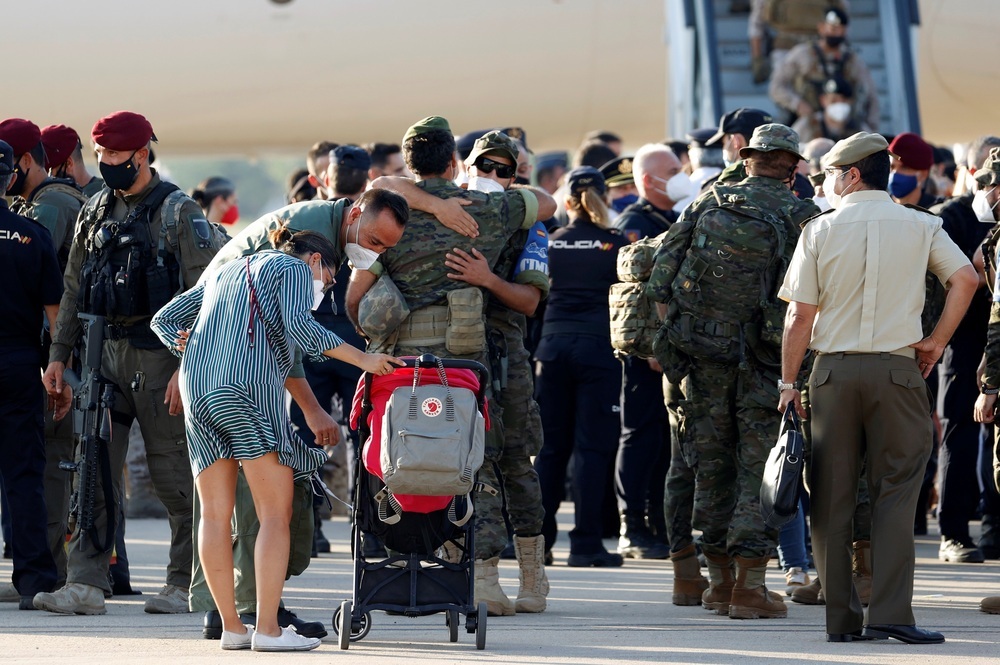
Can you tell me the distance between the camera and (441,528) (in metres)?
5.37

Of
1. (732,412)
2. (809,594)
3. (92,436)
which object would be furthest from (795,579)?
(92,436)

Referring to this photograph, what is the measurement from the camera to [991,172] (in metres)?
6.61

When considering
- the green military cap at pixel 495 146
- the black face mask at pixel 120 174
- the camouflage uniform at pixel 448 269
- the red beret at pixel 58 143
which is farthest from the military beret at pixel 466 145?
the black face mask at pixel 120 174

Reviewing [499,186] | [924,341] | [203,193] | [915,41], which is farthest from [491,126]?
[924,341]

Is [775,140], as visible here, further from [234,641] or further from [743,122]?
[234,641]

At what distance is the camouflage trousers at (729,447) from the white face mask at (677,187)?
1924 mm

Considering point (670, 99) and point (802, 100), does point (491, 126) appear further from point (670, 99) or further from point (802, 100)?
point (802, 100)

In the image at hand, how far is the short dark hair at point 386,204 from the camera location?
5.31 m

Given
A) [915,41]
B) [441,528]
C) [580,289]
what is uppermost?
[915,41]

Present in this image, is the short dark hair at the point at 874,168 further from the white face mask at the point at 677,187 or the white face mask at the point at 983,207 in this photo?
the white face mask at the point at 677,187

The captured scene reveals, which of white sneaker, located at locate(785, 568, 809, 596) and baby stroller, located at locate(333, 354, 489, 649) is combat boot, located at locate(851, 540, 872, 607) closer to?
white sneaker, located at locate(785, 568, 809, 596)

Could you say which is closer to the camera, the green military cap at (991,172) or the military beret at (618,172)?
the green military cap at (991,172)

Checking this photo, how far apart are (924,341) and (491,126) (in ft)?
36.7

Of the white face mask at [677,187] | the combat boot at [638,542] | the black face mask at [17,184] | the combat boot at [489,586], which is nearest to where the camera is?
the combat boot at [489,586]
